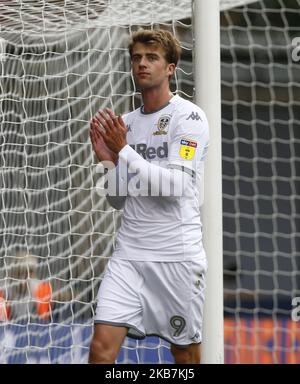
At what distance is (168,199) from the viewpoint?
14.3 ft

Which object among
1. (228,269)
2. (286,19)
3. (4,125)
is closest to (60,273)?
(4,125)

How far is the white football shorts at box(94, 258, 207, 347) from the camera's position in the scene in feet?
14.2

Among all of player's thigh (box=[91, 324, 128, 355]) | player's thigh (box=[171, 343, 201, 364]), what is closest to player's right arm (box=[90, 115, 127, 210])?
player's thigh (box=[91, 324, 128, 355])

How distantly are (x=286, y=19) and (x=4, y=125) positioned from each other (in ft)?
6.17

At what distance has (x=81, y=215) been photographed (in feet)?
19.0

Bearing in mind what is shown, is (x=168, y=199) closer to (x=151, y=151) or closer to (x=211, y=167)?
(x=151, y=151)

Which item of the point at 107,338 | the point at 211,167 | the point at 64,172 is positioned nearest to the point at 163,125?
the point at 211,167

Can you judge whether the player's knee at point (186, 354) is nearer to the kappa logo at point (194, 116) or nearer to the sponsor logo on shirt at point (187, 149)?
the sponsor logo on shirt at point (187, 149)

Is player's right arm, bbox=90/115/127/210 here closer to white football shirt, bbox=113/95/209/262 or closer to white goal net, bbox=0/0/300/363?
white football shirt, bbox=113/95/209/262

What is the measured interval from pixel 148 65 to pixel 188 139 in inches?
14.8

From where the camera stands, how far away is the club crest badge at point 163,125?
Answer: 4.36 metres

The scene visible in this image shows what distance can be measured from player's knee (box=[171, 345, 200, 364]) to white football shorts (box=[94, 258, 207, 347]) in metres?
0.04

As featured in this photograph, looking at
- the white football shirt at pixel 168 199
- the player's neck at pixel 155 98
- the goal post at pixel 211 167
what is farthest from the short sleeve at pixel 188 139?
the goal post at pixel 211 167
